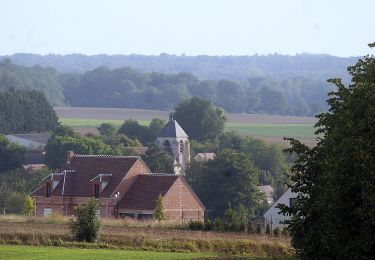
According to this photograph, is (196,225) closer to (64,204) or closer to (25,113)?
(64,204)

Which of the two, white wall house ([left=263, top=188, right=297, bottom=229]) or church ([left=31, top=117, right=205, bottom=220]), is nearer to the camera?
white wall house ([left=263, top=188, right=297, bottom=229])

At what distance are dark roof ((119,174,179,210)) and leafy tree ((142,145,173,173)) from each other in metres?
30.3

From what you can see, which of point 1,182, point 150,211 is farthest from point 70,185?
point 1,182

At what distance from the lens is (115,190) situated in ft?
267

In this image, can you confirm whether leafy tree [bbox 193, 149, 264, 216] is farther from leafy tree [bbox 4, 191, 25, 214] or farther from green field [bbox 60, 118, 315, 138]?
green field [bbox 60, 118, 315, 138]

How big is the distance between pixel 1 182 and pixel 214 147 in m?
44.9

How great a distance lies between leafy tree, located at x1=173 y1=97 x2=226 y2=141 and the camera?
16338 cm

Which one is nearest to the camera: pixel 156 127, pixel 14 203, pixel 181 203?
pixel 181 203

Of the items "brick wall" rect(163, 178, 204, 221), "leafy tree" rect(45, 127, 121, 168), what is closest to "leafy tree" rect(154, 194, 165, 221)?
"brick wall" rect(163, 178, 204, 221)

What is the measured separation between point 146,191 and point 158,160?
1386 inches

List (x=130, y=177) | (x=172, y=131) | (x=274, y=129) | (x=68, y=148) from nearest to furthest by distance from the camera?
(x=130, y=177) < (x=68, y=148) < (x=172, y=131) < (x=274, y=129)

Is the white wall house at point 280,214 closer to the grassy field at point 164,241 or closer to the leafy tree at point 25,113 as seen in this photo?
the grassy field at point 164,241

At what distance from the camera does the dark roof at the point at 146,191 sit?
79.1 metres

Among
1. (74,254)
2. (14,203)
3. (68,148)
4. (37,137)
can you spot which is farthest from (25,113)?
(74,254)
